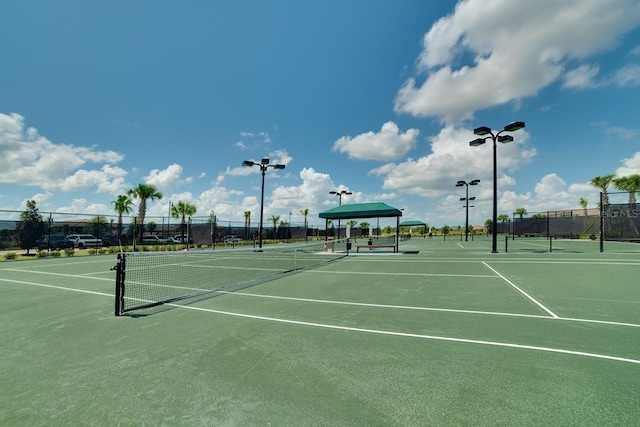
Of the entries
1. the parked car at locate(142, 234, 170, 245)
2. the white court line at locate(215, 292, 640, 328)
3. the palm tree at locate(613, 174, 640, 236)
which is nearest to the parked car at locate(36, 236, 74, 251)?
the parked car at locate(142, 234, 170, 245)

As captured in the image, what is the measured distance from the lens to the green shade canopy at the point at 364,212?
20630mm

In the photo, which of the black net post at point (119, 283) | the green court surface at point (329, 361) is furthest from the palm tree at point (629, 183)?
the black net post at point (119, 283)

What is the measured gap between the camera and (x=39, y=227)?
2208 centimetres

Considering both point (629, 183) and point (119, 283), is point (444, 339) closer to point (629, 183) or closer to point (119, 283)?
point (119, 283)

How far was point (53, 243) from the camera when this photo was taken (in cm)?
2512

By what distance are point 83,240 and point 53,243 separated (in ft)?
16.4

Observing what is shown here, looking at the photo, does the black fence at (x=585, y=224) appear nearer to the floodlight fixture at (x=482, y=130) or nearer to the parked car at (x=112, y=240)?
the floodlight fixture at (x=482, y=130)

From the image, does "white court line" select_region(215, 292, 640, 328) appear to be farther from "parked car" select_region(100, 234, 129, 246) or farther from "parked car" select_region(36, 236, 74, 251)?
"parked car" select_region(100, 234, 129, 246)

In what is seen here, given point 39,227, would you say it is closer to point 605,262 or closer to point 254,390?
point 254,390

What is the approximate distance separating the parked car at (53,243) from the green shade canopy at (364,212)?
2171cm

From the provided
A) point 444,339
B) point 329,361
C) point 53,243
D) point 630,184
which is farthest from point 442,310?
point 630,184

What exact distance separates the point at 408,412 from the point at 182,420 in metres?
2.10

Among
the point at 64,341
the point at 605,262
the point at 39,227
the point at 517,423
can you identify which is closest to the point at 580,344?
the point at 517,423

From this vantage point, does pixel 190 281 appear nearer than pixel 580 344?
No
